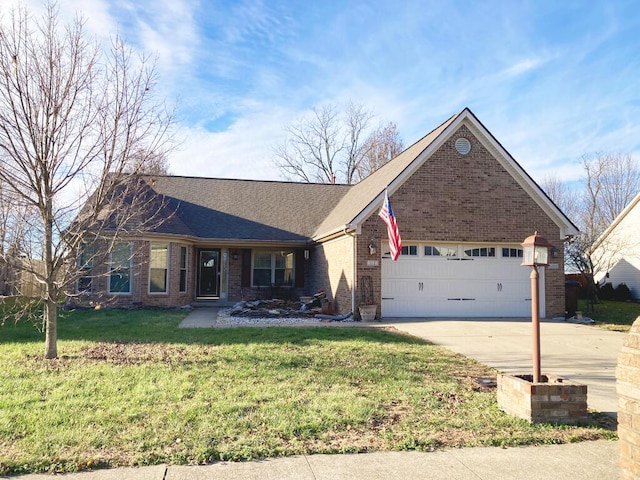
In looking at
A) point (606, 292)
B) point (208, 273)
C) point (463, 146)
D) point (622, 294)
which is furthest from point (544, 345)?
point (606, 292)

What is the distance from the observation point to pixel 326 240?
55.3 feet

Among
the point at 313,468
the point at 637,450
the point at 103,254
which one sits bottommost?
the point at 313,468

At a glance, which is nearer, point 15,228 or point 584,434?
point 584,434

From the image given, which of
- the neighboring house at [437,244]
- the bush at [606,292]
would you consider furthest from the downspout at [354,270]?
the bush at [606,292]

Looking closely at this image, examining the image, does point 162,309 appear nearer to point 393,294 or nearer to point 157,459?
point 393,294

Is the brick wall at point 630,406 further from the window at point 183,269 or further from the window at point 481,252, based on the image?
the window at point 183,269

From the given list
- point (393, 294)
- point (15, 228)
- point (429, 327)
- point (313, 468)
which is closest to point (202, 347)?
point (15, 228)

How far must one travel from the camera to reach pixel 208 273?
19.4 meters

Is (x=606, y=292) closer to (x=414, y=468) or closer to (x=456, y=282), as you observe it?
(x=456, y=282)

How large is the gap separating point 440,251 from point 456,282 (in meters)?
1.07

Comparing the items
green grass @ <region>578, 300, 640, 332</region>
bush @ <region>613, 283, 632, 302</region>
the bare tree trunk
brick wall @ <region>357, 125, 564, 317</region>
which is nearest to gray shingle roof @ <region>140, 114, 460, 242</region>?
brick wall @ <region>357, 125, 564, 317</region>

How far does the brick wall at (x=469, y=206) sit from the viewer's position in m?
14.5

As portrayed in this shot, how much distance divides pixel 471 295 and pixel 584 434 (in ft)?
33.5

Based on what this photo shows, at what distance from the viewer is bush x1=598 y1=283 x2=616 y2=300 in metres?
26.0
